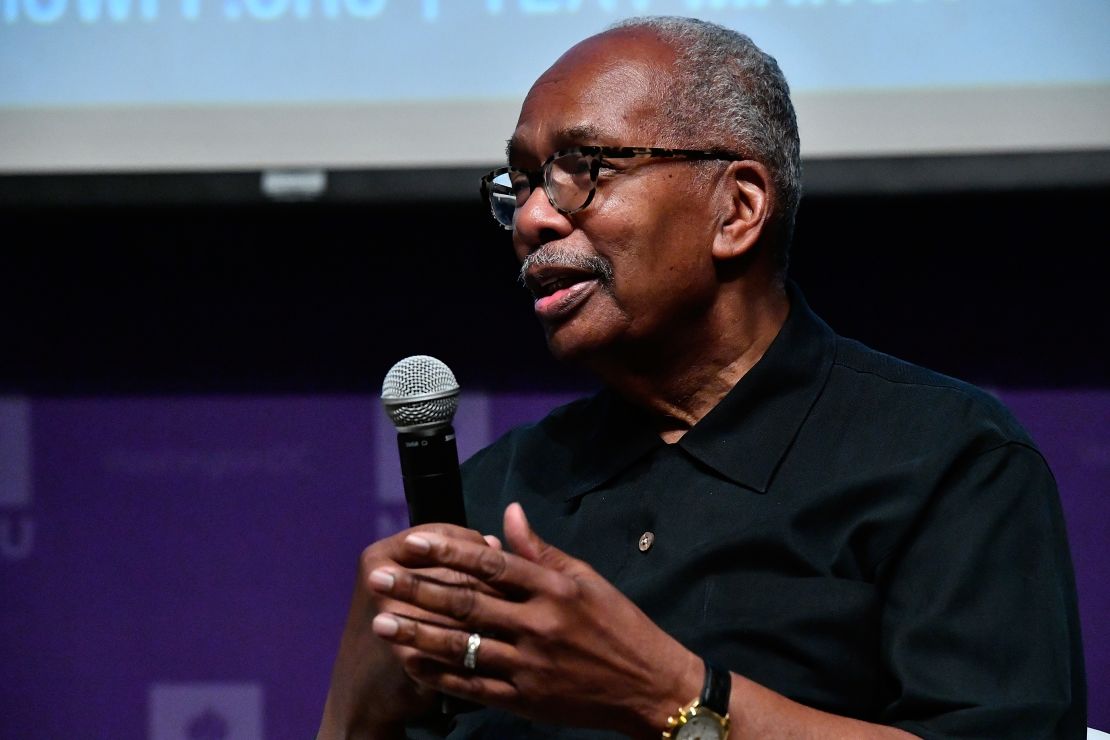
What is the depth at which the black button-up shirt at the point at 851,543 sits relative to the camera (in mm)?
1094

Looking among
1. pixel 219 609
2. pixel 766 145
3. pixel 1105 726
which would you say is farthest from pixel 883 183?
pixel 219 609

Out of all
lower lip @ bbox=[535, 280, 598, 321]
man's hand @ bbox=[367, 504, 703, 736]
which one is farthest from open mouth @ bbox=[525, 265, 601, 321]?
man's hand @ bbox=[367, 504, 703, 736]

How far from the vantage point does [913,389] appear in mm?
1273

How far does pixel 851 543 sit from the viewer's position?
119 centimetres

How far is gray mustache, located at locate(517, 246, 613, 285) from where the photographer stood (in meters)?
1.28

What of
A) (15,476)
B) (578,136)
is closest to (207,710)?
(15,476)

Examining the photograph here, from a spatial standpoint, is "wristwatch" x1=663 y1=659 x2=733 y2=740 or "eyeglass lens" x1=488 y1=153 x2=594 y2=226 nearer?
"wristwatch" x1=663 y1=659 x2=733 y2=740

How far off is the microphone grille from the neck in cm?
34

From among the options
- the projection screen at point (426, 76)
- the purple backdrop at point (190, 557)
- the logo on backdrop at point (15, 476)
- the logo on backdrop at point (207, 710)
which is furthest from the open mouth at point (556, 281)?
the logo on backdrop at point (15, 476)

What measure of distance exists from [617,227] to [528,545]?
44 cm

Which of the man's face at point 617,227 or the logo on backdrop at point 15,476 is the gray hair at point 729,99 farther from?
the logo on backdrop at point 15,476

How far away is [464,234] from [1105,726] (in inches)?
57.7

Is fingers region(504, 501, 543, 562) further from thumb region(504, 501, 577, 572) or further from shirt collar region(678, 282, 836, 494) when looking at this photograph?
shirt collar region(678, 282, 836, 494)

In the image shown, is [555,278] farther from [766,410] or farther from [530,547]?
[530,547]
